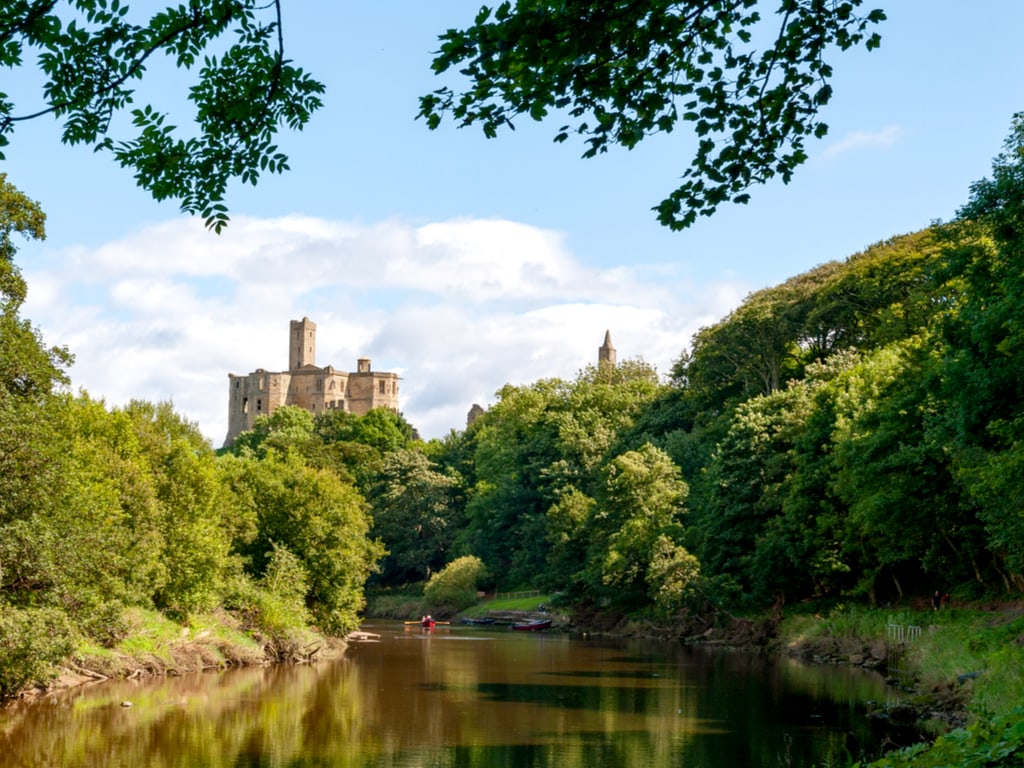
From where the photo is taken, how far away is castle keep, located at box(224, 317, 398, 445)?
175750mm

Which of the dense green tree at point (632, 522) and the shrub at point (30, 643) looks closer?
the shrub at point (30, 643)

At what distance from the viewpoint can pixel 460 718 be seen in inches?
1074

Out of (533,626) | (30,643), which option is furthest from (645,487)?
(30,643)

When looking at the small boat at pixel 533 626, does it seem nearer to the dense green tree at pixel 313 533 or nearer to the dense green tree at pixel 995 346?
the dense green tree at pixel 313 533

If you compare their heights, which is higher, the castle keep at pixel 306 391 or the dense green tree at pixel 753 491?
the castle keep at pixel 306 391

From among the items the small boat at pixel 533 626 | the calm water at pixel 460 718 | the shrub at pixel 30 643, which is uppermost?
the shrub at pixel 30 643

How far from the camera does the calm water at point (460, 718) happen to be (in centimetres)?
2214

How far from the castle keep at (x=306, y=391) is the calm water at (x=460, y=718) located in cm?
13619

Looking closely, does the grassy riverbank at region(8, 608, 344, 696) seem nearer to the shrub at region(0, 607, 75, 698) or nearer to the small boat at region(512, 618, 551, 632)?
the shrub at region(0, 607, 75, 698)

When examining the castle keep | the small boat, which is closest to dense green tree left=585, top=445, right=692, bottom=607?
the small boat

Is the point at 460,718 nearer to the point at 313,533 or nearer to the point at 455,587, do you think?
the point at 313,533

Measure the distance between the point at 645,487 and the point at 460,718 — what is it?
33225 mm

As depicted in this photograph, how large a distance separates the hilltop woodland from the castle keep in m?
87.2

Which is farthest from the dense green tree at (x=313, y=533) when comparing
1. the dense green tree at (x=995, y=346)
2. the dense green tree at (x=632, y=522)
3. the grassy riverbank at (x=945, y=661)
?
the dense green tree at (x=995, y=346)
